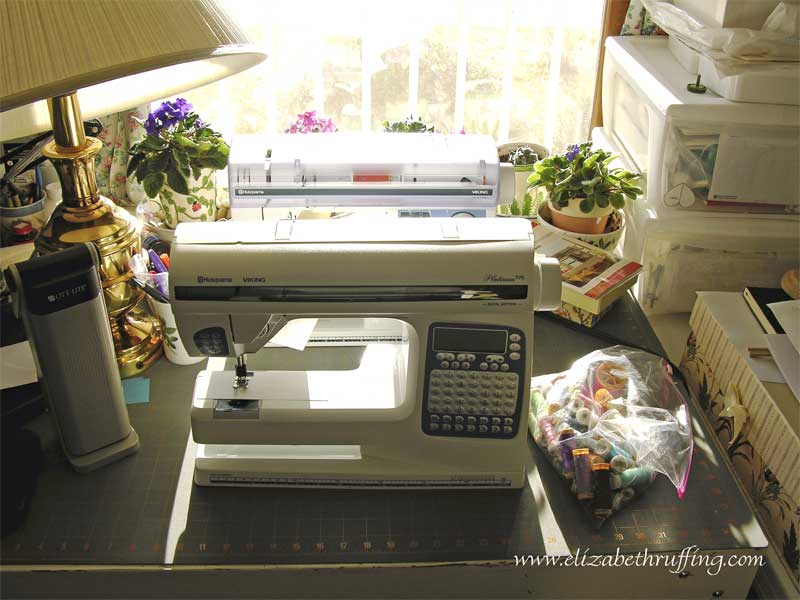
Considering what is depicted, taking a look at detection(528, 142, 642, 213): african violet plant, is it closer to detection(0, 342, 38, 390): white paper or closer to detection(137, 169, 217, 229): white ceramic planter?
detection(137, 169, 217, 229): white ceramic planter

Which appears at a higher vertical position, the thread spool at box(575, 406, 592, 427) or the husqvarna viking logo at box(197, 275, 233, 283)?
the husqvarna viking logo at box(197, 275, 233, 283)

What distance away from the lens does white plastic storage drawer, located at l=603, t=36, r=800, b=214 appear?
1.24 metres

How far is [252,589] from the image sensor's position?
916 millimetres

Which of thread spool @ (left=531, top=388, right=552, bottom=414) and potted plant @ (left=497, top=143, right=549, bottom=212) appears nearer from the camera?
thread spool @ (left=531, top=388, right=552, bottom=414)

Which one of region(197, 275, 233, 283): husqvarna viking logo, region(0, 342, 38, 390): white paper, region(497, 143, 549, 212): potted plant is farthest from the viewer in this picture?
region(497, 143, 549, 212): potted plant

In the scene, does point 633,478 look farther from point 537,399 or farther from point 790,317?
point 790,317

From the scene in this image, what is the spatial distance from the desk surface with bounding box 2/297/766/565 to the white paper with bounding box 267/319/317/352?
188mm

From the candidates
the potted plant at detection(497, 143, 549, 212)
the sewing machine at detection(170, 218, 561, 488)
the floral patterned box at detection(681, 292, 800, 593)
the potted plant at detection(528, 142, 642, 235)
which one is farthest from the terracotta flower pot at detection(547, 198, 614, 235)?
the sewing machine at detection(170, 218, 561, 488)

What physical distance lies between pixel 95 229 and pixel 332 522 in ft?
1.71

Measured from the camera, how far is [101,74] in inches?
28.8

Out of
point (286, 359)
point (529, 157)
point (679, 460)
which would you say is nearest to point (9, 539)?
point (286, 359)

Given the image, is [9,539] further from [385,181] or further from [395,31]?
[395,31]

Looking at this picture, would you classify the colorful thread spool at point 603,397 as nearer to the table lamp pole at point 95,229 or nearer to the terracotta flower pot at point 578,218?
the terracotta flower pot at point 578,218

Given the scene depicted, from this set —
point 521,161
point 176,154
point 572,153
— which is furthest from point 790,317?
point 176,154
